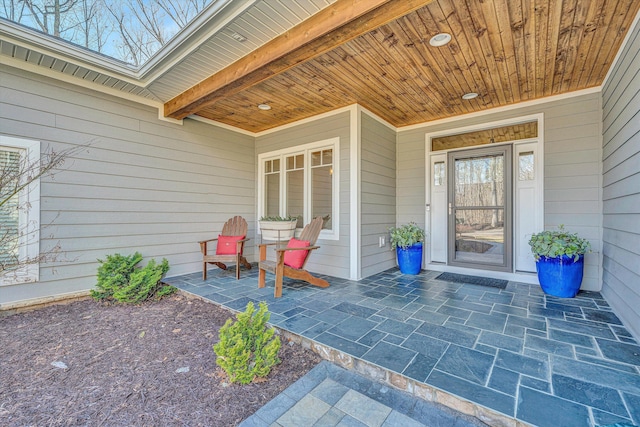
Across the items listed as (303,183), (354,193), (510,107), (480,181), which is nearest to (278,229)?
(303,183)

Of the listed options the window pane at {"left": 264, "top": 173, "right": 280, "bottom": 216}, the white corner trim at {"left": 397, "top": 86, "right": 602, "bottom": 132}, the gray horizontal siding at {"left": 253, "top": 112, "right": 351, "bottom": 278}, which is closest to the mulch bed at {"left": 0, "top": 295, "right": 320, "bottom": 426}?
the gray horizontal siding at {"left": 253, "top": 112, "right": 351, "bottom": 278}

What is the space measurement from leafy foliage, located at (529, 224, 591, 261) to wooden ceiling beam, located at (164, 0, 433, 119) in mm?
2950

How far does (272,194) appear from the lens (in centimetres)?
522

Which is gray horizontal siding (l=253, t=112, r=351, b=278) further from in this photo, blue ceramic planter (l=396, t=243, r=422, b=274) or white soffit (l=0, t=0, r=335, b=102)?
white soffit (l=0, t=0, r=335, b=102)

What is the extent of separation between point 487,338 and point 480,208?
8.65 ft

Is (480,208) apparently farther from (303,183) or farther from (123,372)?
(123,372)

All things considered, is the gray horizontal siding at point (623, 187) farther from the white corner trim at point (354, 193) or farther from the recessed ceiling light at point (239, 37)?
the recessed ceiling light at point (239, 37)

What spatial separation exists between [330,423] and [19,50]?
14.0ft

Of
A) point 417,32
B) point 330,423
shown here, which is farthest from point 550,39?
point 330,423

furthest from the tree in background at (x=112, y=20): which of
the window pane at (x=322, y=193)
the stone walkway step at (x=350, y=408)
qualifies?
the stone walkway step at (x=350, y=408)

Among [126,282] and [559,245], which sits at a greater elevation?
[559,245]

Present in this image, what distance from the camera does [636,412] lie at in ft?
4.57

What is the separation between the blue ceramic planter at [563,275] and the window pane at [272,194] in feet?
13.1

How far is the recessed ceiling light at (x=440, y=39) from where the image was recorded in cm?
248
